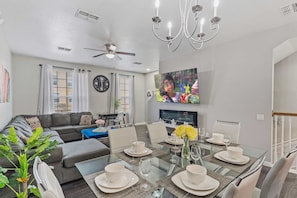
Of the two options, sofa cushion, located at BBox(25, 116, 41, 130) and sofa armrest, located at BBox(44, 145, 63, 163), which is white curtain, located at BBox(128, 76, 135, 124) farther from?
sofa armrest, located at BBox(44, 145, 63, 163)

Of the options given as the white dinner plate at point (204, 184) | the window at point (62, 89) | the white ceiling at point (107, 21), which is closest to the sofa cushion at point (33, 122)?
the window at point (62, 89)

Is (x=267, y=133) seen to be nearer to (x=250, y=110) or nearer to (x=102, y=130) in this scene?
(x=250, y=110)

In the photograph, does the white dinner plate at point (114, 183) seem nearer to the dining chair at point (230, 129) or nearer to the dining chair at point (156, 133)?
the dining chair at point (156, 133)

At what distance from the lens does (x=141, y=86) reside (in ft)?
26.1

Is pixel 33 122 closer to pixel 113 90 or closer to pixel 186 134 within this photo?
pixel 113 90

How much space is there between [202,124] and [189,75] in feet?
4.59

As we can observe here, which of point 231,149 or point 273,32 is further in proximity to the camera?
point 273,32

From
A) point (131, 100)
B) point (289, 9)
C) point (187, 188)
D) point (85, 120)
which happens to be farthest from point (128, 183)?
point (131, 100)

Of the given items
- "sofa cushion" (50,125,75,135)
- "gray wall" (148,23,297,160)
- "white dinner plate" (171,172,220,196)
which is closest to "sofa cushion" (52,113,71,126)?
"sofa cushion" (50,125,75,135)

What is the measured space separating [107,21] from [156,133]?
2.15 m

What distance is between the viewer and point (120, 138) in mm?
2188

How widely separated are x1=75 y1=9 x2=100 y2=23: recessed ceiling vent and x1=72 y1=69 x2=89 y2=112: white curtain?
374 centimetres

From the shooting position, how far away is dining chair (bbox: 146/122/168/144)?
248 cm

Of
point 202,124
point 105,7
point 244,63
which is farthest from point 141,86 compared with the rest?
point 105,7
